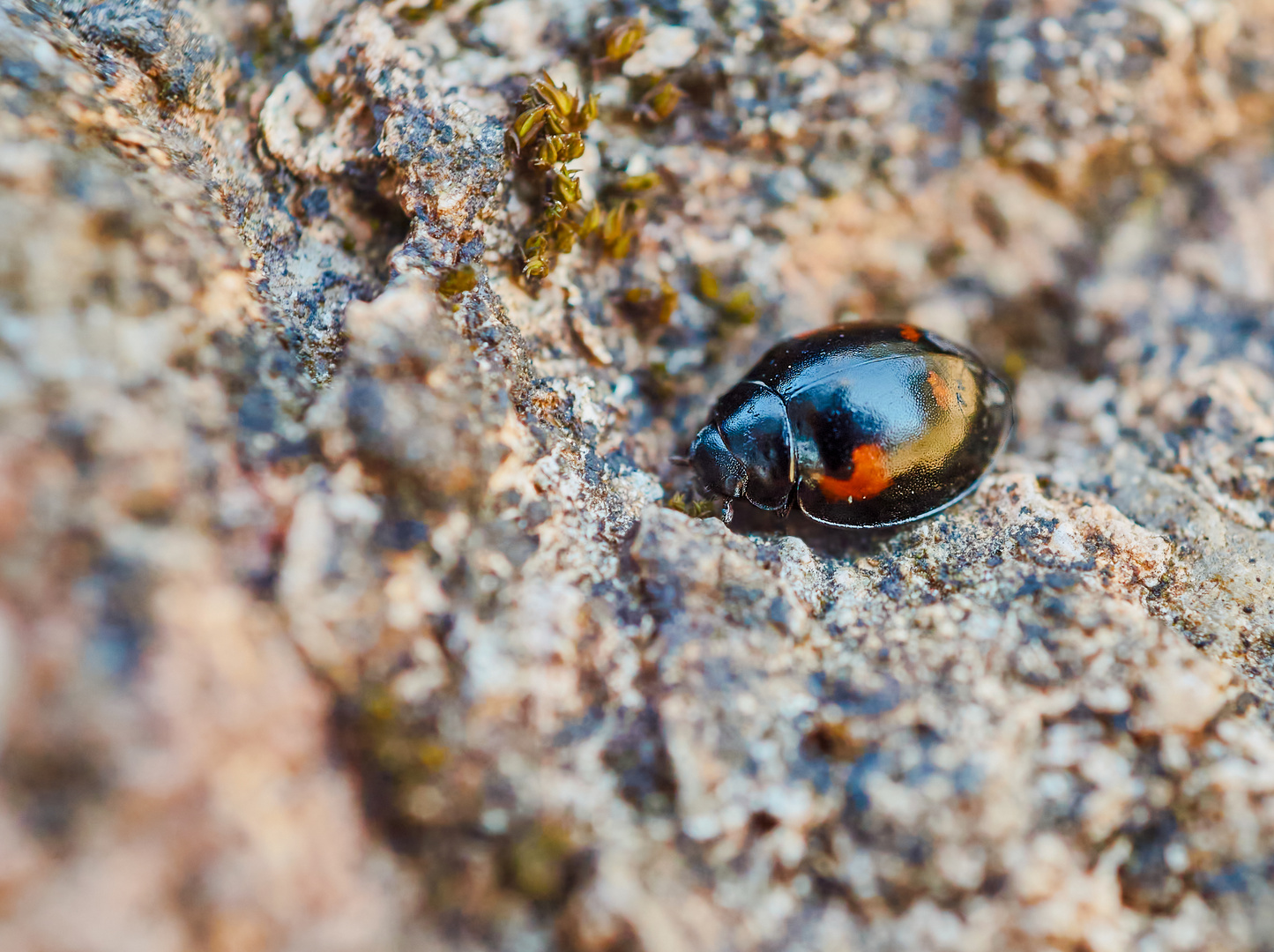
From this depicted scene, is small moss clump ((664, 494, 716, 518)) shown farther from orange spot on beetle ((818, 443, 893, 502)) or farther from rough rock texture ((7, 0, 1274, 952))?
orange spot on beetle ((818, 443, 893, 502))

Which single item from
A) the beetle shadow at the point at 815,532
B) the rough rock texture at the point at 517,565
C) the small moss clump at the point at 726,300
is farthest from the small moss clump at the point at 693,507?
the small moss clump at the point at 726,300

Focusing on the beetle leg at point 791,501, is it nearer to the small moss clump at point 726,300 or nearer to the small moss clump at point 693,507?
the small moss clump at point 693,507

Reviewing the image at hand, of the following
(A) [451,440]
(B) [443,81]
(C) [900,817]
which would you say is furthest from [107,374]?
(C) [900,817]

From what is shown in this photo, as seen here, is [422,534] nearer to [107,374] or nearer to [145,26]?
[107,374]

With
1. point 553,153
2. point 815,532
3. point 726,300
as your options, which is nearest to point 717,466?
point 815,532

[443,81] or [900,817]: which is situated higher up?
[443,81]

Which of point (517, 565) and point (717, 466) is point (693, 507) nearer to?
point (717, 466)

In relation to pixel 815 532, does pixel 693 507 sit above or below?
above
